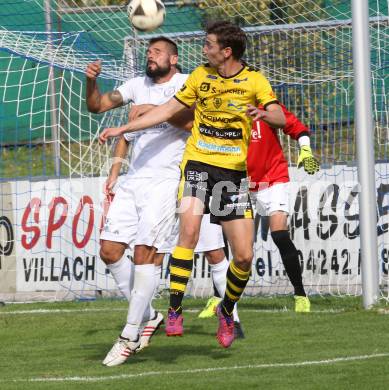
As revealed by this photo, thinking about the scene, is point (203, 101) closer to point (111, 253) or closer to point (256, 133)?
point (111, 253)

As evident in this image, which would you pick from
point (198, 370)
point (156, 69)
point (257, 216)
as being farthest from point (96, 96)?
point (257, 216)

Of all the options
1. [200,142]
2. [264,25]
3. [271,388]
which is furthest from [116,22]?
[271,388]

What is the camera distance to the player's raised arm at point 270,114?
7410 millimetres

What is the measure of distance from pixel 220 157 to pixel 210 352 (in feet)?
4.81

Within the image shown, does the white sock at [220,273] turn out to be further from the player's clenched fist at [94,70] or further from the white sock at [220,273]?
the player's clenched fist at [94,70]

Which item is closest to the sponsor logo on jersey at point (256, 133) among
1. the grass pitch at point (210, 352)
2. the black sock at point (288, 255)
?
the black sock at point (288, 255)

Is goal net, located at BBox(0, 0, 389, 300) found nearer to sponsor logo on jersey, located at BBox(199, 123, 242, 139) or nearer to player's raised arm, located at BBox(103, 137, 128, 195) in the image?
player's raised arm, located at BBox(103, 137, 128, 195)

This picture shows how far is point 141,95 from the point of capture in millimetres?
8727

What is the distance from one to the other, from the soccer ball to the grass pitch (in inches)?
97.6

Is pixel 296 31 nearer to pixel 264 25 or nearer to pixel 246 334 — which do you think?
pixel 264 25

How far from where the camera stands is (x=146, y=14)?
8.95 meters

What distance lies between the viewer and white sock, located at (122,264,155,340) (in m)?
7.96

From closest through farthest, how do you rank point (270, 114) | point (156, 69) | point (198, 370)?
point (198, 370) → point (270, 114) → point (156, 69)

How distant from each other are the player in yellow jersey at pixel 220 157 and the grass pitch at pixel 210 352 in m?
0.45
